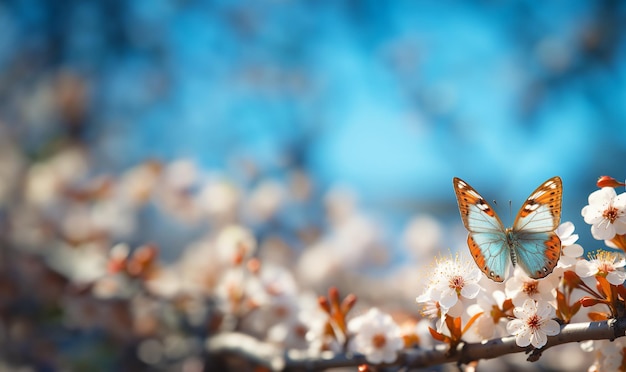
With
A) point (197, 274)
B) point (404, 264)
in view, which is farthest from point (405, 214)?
point (197, 274)

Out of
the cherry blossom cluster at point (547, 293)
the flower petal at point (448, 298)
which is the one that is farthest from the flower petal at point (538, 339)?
the flower petal at point (448, 298)

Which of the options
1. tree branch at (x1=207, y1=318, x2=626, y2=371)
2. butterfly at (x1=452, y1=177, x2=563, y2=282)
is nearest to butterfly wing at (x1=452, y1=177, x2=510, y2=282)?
butterfly at (x1=452, y1=177, x2=563, y2=282)

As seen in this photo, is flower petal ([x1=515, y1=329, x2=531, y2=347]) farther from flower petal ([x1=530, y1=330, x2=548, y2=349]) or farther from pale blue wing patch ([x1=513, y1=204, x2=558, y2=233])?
pale blue wing patch ([x1=513, y1=204, x2=558, y2=233])

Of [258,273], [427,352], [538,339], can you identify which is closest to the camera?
[538,339]

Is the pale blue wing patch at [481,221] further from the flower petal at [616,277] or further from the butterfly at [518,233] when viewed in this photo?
the flower petal at [616,277]

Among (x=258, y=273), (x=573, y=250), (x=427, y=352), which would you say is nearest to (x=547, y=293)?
(x=573, y=250)

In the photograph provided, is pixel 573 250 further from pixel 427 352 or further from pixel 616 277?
pixel 427 352

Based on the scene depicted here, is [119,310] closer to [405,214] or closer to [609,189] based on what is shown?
[609,189]
